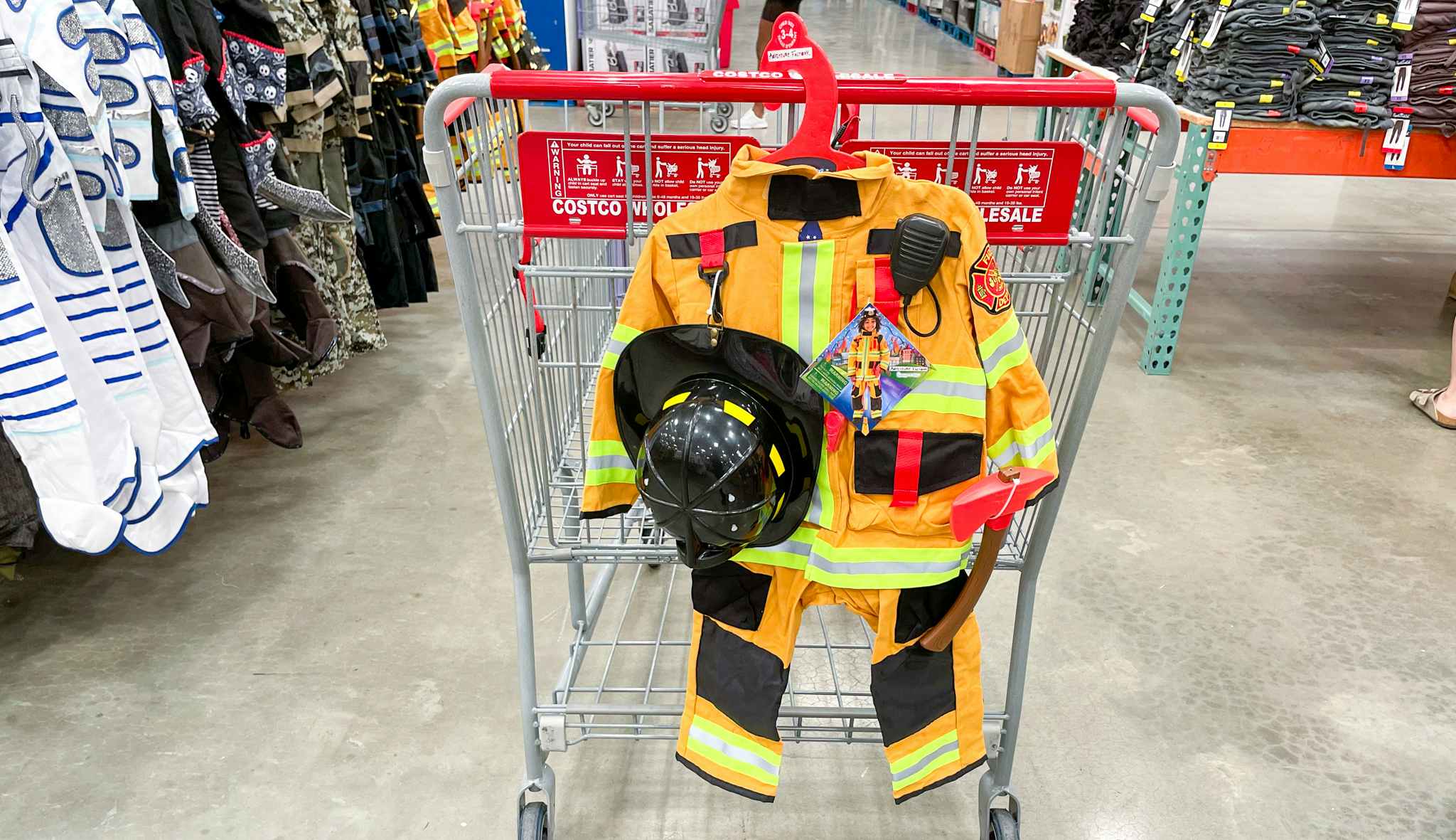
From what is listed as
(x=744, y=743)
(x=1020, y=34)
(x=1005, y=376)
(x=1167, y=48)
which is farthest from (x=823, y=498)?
(x=1020, y=34)

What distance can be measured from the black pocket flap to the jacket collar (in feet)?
0.96

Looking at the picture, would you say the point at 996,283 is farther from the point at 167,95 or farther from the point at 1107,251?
Result: the point at 167,95

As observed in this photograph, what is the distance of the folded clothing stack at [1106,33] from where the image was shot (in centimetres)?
555

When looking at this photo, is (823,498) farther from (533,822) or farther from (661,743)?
(661,743)

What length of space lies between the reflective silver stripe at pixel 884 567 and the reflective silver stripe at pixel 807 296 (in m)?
0.30

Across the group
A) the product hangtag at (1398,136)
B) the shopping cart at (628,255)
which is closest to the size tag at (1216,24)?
the product hangtag at (1398,136)

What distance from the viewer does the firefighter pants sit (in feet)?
4.96

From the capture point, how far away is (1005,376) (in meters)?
1.34

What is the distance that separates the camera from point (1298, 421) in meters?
3.60

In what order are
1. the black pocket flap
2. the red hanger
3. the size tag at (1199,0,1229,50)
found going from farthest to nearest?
the size tag at (1199,0,1229,50) < the black pocket flap < the red hanger

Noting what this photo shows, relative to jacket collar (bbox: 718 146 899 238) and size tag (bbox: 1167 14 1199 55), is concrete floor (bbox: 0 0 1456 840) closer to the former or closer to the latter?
jacket collar (bbox: 718 146 899 238)

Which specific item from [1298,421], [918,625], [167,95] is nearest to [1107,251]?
[918,625]

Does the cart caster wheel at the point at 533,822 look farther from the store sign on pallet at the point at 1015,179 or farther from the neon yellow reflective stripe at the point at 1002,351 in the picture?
the store sign on pallet at the point at 1015,179

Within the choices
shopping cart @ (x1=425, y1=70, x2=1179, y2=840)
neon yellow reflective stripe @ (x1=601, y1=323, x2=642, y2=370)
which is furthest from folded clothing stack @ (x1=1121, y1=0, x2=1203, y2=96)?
neon yellow reflective stripe @ (x1=601, y1=323, x2=642, y2=370)
